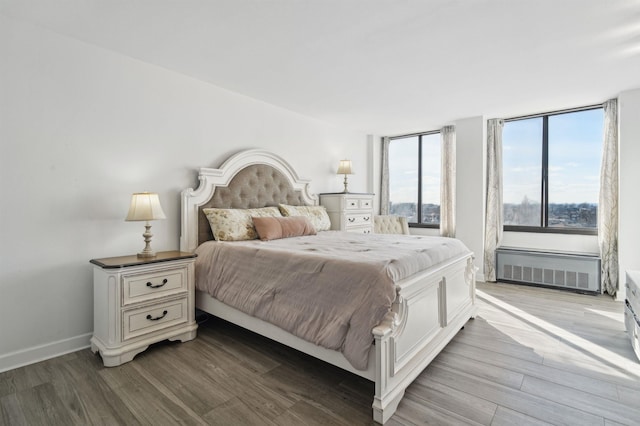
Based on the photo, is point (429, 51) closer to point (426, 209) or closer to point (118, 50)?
point (118, 50)

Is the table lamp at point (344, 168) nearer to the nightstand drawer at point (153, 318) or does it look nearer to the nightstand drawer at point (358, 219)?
the nightstand drawer at point (358, 219)

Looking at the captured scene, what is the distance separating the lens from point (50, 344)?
7.87 ft

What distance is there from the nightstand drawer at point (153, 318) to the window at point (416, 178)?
4.30 m

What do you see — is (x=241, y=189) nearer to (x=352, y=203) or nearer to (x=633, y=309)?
(x=352, y=203)

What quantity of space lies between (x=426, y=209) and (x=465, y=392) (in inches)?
161

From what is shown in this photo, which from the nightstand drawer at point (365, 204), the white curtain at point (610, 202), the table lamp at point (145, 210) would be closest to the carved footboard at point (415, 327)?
the table lamp at point (145, 210)

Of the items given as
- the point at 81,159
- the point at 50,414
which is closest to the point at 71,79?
the point at 81,159

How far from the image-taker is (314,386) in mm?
2012

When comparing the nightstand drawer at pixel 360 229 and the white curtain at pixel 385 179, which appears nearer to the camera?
the nightstand drawer at pixel 360 229

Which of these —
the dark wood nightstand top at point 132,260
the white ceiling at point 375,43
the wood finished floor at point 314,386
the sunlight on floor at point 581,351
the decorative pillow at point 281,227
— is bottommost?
the wood finished floor at point 314,386

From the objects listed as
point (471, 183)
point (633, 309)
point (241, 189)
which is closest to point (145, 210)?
point (241, 189)

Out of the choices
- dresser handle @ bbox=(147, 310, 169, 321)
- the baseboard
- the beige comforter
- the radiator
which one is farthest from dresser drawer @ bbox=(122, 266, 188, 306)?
the radiator

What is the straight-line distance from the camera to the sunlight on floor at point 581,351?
2205 millimetres

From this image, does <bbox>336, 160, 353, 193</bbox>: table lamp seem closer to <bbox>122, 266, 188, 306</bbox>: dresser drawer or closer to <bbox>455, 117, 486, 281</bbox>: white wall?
<bbox>455, 117, 486, 281</bbox>: white wall
